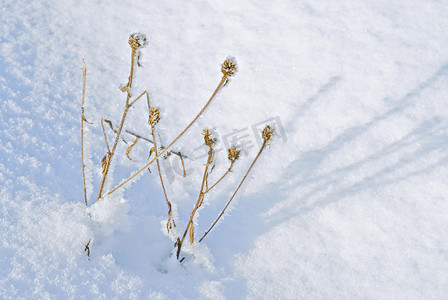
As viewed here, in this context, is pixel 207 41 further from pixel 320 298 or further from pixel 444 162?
pixel 320 298

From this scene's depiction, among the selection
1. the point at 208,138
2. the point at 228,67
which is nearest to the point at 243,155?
the point at 208,138

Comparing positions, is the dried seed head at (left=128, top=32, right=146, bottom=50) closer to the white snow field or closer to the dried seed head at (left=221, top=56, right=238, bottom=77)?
the dried seed head at (left=221, top=56, right=238, bottom=77)

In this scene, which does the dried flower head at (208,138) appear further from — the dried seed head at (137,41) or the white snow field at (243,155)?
the white snow field at (243,155)

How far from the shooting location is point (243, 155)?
5.89 feet

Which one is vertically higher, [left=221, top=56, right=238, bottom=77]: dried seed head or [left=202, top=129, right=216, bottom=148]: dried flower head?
[left=221, top=56, right=238, bottom=77]: dried seed head

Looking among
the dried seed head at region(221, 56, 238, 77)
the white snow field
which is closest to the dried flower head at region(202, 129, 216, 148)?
the dried seed head at region(221, 56, 238, 77)

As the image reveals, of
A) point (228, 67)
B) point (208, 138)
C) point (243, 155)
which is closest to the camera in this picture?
point (228, 67)

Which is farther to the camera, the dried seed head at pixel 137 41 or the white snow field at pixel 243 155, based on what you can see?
the white snow field at pixel 243 155

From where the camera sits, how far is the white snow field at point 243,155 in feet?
4.22

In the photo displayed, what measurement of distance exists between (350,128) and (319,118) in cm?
16

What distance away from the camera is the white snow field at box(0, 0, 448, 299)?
129 cm

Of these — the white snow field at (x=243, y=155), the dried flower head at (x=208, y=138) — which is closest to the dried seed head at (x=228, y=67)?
the dried flower head at (x=208, y=138)

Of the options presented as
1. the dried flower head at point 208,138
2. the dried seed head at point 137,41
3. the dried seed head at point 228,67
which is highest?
the dried seed head at point 137,41

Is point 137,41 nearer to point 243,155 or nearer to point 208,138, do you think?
point 208,138
